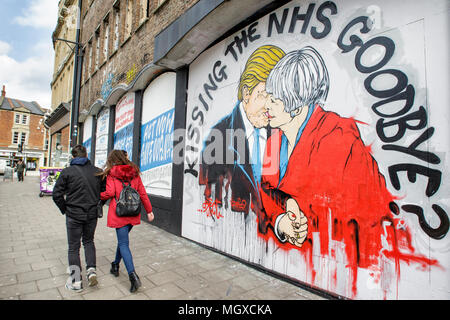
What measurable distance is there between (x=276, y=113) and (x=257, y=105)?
0.43 metres

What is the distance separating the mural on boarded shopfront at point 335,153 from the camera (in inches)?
94.7

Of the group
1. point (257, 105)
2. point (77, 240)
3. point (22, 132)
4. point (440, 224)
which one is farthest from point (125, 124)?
point (22, 132)

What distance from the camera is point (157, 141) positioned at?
22.8 feet

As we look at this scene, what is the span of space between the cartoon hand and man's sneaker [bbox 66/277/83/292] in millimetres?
2562

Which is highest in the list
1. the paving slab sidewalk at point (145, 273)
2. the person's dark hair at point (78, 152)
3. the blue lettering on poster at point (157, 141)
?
the blue lettering on poster at point (157, 141)

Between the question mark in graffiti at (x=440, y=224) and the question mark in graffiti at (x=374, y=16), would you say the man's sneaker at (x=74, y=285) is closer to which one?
the question mark in graffiti at (x=440, y=224)

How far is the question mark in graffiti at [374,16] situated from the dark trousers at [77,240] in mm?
3978

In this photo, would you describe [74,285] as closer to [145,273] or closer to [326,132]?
[145,273]

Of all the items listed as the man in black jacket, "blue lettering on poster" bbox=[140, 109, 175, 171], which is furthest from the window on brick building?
the man in black jacket

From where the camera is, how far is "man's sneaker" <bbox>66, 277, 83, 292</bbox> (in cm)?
303

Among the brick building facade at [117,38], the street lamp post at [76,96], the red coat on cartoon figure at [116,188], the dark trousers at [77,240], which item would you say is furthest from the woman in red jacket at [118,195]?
the street lamp post at [76,96]
